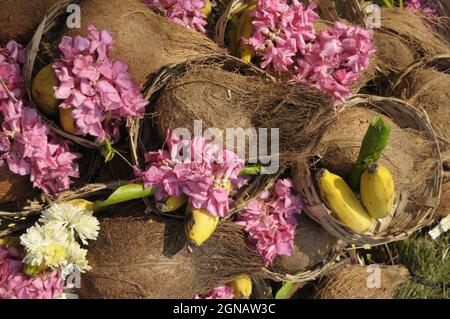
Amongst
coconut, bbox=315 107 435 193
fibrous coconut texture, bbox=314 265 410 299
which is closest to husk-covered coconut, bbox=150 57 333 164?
coconut, bbox=315 107 435 193

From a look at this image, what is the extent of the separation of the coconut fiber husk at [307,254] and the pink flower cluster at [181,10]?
67 centimetres

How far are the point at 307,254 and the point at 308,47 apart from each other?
0.63 meters

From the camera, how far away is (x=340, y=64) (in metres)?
1.46

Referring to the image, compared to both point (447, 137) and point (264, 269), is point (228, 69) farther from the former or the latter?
point (447, 137)

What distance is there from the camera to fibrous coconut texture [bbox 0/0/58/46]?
1268 millimetres

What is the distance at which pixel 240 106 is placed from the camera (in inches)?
49.5

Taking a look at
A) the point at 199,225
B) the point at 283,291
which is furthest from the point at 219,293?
the point at 199,225

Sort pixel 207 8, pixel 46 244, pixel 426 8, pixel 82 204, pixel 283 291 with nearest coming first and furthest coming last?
pixel 46 244 < pixel 82 204 < pixel 207 8 < pixel 283 291 < pixel 426 8

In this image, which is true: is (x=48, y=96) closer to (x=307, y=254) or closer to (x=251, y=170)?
(x=251, y=170)

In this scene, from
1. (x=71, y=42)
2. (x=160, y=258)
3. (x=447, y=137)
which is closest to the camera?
(x=71, y=42)

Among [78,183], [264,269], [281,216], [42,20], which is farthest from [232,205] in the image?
[42,20]

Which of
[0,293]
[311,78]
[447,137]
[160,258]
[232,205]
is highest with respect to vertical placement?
[311,78]

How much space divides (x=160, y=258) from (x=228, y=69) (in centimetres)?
54

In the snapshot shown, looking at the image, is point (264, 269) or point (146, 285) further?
point (264, 269)
